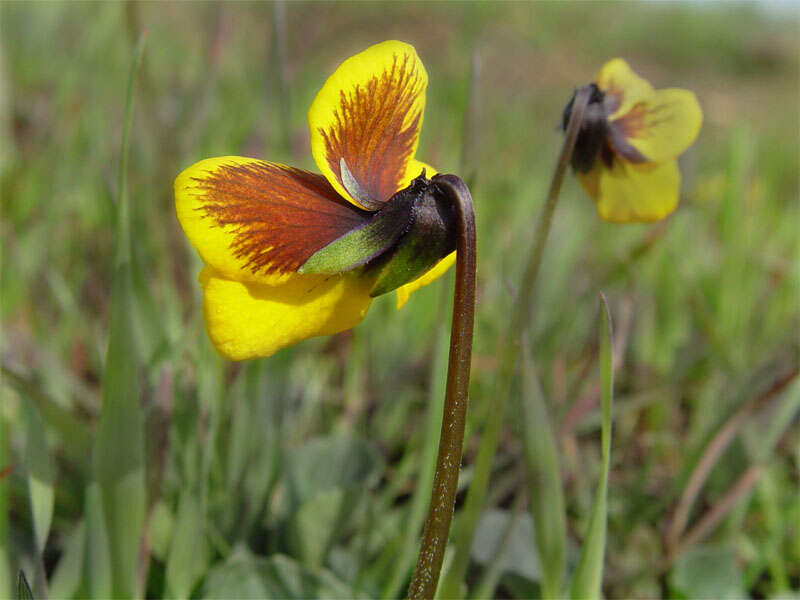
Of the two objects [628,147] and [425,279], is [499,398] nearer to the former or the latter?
[425,279]

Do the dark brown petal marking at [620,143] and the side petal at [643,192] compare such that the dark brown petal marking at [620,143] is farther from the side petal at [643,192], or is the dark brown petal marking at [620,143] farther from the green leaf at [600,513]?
the green leaf at [600,513]

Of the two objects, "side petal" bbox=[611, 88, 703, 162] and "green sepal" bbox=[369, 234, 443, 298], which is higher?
"side petal" bbox=[611, 88, 703, 162]

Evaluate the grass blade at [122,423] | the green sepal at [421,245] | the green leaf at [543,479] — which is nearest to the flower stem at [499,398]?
the green leaf at [543,479]

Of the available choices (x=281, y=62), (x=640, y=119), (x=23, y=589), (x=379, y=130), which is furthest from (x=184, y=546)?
(x=640, y=119)

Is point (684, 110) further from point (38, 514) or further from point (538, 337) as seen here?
point (38, 514)

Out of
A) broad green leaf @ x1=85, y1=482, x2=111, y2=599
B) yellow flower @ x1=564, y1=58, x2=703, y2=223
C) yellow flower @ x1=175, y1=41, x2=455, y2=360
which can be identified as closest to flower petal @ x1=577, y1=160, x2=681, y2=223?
yellow flower @ x1=564, y1=58, x2=703, y2=223

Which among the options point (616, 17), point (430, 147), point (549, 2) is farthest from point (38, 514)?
point (616, 17)

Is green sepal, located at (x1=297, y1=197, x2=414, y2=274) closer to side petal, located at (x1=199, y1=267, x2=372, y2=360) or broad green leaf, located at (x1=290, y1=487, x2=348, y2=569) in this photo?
side petal, located at (x1=199, y1=267, x2=372, y2=360)
